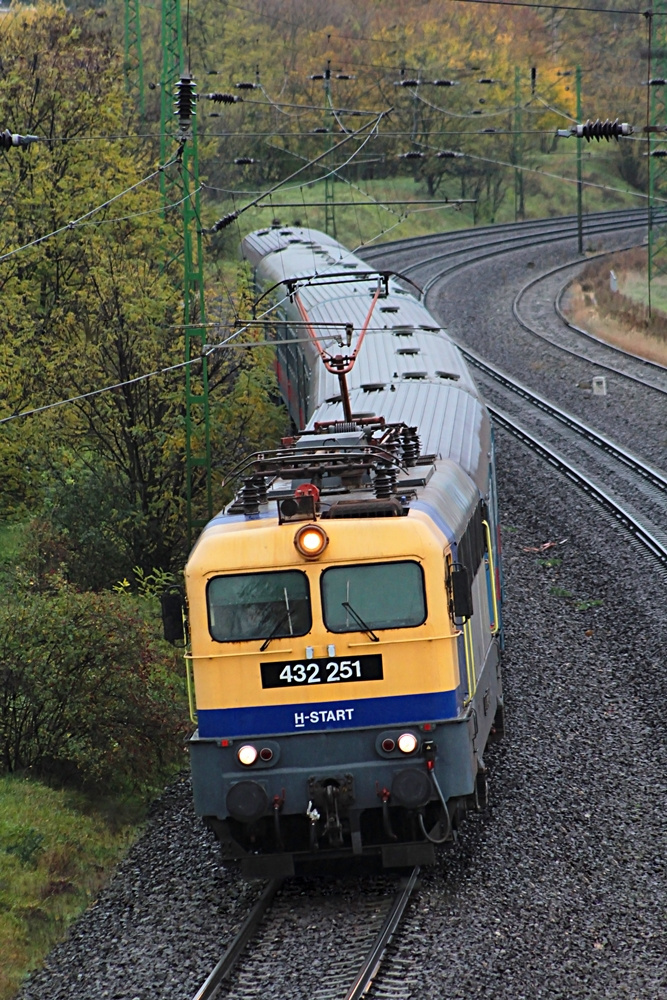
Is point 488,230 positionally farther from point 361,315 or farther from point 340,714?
point 340,714

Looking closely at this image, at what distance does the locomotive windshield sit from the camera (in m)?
9.02

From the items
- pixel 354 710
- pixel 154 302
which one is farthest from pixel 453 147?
pixel 354 710

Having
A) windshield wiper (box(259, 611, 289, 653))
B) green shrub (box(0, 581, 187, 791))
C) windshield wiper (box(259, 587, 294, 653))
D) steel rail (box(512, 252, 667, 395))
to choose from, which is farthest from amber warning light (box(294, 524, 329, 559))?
steel rail (box(512, 252, 667, 395))

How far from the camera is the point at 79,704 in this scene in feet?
39.8

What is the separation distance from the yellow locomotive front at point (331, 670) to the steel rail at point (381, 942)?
23cm

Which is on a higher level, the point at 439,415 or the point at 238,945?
the point at 439,415

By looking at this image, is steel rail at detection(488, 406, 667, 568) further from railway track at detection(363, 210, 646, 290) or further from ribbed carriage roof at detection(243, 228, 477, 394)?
railway track at detection(363, 210, 646, 290)

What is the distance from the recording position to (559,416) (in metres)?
25.7

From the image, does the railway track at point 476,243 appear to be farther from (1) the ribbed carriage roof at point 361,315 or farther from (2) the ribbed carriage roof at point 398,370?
(2) the ribbed carriage roof at point 398,370

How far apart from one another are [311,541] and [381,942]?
2.67 metres

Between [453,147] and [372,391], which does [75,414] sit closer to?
[372,391]

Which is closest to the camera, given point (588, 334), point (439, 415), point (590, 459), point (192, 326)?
point (439, 415)

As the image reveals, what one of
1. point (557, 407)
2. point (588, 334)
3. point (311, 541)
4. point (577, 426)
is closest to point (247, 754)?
point (311, 541)

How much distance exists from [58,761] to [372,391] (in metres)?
5.47
